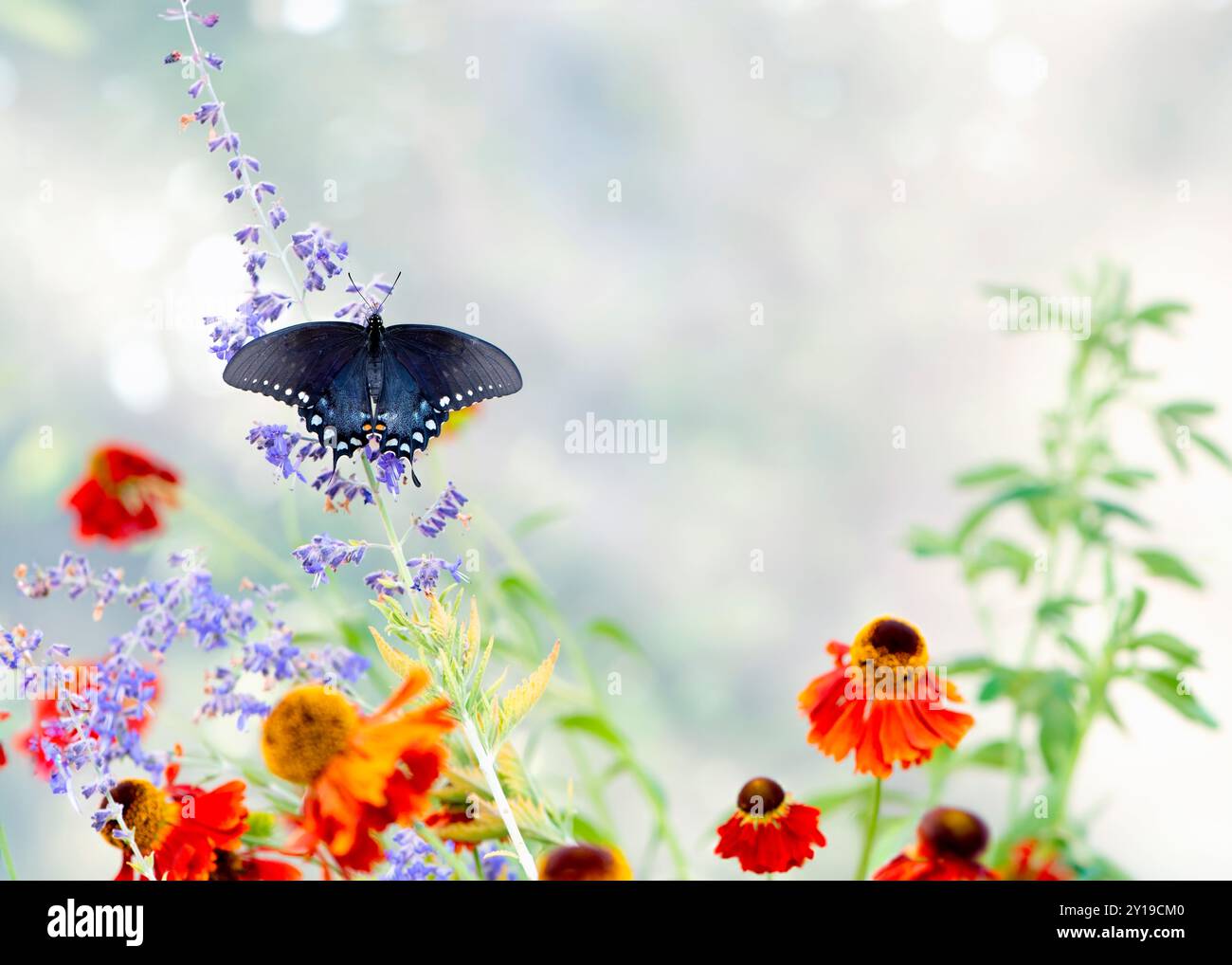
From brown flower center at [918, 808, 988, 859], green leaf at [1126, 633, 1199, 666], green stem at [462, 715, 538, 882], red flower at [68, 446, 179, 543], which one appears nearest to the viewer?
green stem at [462, 715, 538, 882]

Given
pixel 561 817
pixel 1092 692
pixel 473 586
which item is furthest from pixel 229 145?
pixel 1092 692

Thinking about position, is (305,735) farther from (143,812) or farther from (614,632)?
(614,632)

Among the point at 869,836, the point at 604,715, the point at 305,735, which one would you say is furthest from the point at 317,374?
the point at 604,715

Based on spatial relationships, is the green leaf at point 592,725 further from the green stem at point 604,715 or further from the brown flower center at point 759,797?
the brown flower center at point 759,797

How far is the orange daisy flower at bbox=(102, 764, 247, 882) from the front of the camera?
1.16ft

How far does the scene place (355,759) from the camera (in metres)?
0.31

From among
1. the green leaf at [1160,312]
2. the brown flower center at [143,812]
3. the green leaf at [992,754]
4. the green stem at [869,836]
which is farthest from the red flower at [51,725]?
the green leaf at [1160,312]

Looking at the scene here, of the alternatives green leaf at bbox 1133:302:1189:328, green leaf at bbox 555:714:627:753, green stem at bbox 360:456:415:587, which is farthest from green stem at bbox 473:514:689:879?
green leaf at bbox 1133:302:1189:328

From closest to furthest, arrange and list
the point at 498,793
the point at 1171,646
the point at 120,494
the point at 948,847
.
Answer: the point at 498,793 < the point at 948,847 < the point at 1171,646 < the point at 120,494

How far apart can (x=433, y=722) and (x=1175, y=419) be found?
52cm

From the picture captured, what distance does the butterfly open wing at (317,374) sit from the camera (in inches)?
13.4

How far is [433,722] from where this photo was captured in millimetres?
299

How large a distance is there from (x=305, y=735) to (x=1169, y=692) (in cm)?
41

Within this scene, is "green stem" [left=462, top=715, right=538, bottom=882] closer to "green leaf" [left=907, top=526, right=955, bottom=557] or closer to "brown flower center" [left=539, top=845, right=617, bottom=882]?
"brown flower center" [left=539, top=845, right=617, bottom=882]
